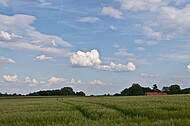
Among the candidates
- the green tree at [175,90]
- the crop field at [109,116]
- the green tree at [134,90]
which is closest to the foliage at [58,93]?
the green tree at [134,90]

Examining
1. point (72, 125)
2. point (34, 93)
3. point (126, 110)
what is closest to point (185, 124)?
point (72, 125)

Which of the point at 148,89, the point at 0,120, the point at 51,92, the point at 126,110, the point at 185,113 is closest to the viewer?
the point at 185,113

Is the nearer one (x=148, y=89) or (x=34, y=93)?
(x=34, y=93)

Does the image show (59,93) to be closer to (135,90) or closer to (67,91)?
(67,91)

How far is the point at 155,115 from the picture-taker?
23.9 ft

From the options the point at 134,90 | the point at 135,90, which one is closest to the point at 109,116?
the point at 134,90

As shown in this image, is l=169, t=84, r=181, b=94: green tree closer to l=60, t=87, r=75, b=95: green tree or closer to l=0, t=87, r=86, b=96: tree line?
l=0, t=87, r=86, b=96: tree line

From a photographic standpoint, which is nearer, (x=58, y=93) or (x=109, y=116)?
(x=109, y=116)

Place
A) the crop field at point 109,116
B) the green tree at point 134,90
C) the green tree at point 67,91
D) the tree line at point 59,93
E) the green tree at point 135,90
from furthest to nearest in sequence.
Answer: the green tree at point 67,91 < the green tree at point 134,90 < the green tree at point 135,90 < the tree line at point 59,93 < the crop field at point 109,116

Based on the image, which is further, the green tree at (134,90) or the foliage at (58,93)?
the green tree at (134,90)

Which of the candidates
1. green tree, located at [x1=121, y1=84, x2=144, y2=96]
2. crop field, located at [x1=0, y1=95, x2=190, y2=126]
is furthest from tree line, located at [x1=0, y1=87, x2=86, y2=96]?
crop field, located at [x1=0, y1=95, x2=190, y2=126]

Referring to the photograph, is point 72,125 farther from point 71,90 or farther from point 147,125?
point 71,90

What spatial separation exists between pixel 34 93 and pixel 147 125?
5014 inches

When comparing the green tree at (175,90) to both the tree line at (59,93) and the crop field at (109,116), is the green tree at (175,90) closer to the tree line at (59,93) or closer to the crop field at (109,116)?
the tree line at (59,93)
